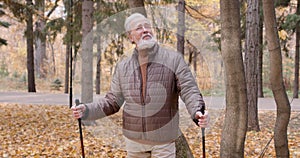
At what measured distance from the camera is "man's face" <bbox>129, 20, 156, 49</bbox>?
7.03 ft

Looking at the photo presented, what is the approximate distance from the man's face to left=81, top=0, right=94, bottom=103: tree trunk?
426 cm

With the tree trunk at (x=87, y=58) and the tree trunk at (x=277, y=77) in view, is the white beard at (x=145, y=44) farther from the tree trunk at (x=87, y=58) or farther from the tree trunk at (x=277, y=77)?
the tree trunk at (x=87, y=58)

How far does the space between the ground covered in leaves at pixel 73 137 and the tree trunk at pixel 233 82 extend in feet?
0.69

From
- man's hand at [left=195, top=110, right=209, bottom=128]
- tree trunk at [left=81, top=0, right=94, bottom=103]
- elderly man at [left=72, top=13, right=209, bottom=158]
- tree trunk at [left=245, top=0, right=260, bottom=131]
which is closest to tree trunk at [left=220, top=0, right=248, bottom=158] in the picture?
elderly man at [left=72, top=13, right=209, bottom=158]

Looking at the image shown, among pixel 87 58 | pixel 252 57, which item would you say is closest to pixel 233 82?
pixel 87 58

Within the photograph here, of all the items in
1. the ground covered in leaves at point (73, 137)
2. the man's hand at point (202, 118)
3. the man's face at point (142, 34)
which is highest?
the man's face at point (142, 34)

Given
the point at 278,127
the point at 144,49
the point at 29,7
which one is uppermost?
the point at 29,7

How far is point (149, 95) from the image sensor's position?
2.16m

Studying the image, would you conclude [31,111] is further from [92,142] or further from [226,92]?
[226,92]

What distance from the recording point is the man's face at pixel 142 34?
214cm

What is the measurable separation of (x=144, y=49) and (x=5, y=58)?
2959cm

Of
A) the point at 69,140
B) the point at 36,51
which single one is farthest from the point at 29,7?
the point at 36,51

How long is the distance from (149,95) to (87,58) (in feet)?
15.3

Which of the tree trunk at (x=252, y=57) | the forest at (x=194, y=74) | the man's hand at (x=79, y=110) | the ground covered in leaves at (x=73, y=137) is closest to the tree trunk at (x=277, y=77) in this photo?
the forest at (x=194, y=74)
